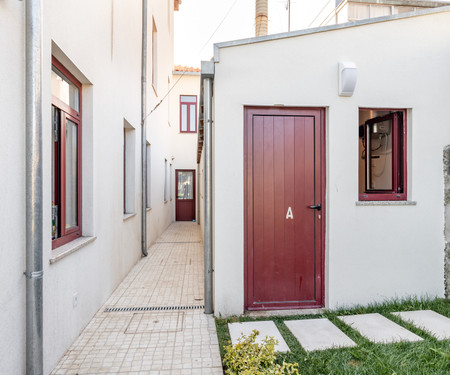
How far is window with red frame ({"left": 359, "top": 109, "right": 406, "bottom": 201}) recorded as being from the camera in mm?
3691

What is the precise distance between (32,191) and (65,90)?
142 centimetres

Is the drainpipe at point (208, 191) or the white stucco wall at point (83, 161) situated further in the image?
the drainpipe at point (208, 191)

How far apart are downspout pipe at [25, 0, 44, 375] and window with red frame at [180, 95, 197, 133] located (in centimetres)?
1147

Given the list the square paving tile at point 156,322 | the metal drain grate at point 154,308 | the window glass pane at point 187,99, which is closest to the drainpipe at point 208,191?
the metal drain grate at point 154,308

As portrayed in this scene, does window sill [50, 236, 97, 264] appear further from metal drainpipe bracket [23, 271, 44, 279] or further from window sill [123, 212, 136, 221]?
window sill [123, 212, 136, 221]

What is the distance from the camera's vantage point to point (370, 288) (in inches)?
140

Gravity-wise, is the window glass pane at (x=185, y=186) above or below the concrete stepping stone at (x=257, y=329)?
above

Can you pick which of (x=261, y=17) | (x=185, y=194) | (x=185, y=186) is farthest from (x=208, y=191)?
(x=185, y=186)

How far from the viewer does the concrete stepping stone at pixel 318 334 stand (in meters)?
2.70

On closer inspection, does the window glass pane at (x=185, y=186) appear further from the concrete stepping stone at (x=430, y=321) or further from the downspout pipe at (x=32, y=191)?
the downspout pipe at (x=32, y=191)

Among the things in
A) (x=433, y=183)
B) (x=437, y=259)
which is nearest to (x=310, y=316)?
(x=437, y=259)

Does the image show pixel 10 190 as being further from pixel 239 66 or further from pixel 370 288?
pixel 370 288

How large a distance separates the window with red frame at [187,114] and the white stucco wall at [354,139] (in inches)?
405

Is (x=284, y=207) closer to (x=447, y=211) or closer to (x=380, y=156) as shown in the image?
(x=380, y=156)
